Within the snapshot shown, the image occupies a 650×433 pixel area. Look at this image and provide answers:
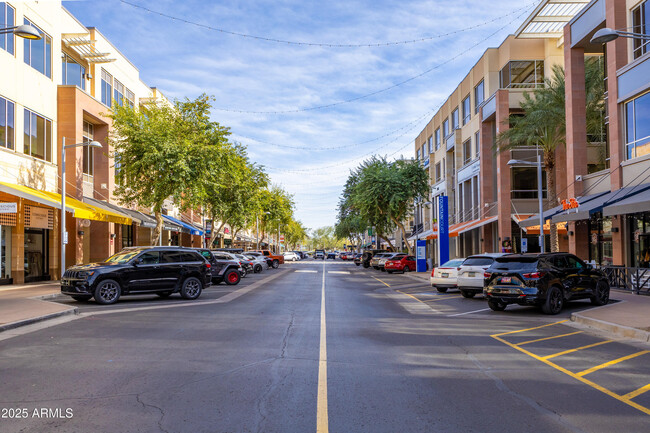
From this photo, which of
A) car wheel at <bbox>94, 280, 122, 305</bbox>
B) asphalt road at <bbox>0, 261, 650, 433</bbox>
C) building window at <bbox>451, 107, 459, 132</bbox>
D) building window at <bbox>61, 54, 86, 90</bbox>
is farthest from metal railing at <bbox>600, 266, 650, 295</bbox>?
building window at <bbox>451, 107, 459, 132</bbox>

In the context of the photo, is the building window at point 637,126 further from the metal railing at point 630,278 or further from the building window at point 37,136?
the building window at point 37,136

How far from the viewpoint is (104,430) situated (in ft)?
16.9

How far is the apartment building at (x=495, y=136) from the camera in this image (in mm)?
37250

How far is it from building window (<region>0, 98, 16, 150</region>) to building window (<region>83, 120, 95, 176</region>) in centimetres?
731

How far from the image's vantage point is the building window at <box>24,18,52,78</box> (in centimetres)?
2612

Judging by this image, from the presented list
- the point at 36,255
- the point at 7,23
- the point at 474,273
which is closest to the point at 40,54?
the point at 7,23

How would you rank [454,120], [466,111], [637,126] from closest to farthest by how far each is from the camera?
[637,126]
[466,111]
[454,120]

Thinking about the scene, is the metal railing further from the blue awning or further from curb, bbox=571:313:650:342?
the blue awning

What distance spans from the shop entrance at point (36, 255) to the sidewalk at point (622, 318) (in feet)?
80.3

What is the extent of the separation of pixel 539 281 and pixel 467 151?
119ft

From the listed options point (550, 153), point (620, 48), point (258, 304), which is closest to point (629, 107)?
point (620, 48)

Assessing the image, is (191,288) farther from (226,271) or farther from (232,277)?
(232,277)

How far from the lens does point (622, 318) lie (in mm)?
12977

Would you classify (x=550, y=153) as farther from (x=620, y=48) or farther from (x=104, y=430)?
(x=104, y=430)
